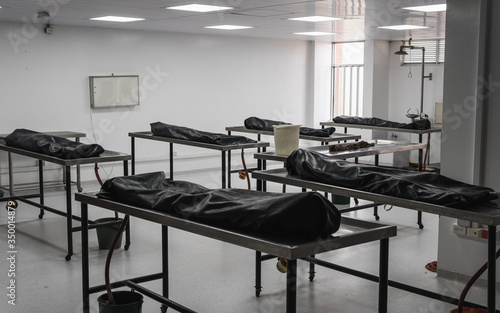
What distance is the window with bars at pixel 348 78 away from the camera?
10.9m

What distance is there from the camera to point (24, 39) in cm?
764

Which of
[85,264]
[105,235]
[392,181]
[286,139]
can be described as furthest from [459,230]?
[105,235]

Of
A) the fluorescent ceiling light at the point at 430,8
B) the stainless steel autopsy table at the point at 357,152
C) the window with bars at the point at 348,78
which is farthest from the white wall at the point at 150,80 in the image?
the fluorescent ceiling light at the point at 430,8

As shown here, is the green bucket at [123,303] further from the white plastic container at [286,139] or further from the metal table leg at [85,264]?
the white plastic container at [286,139]

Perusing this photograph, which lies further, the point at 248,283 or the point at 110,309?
the point at 248,283

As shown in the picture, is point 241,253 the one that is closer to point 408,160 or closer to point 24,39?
point 24,39

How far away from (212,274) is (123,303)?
3.90ft

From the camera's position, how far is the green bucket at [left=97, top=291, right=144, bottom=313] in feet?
10.8

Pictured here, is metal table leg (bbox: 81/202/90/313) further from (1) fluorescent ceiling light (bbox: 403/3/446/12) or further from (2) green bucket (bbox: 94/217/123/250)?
(1) fluorescent ceiling light (bbox: 403/3/446/12)

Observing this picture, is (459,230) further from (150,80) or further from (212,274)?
(150,80)

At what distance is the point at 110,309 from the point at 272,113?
24.3ft

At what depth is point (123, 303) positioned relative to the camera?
3.51m

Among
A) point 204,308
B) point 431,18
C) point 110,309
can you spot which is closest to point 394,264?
point 204,308

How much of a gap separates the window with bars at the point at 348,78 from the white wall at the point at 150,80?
0.70 metres
